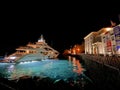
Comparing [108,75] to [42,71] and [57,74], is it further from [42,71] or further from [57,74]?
[42,71]

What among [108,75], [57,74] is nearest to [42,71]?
[57,74]

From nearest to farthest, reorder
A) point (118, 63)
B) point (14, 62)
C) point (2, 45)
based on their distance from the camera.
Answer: point (118, 63)
point (14, 62)
point (2, 45)

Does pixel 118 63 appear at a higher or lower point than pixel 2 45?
lower

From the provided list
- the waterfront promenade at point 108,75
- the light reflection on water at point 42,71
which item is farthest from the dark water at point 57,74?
the waterfront promenade at point 108,75

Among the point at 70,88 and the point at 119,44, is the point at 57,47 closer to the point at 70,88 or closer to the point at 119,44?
the point at 119,44

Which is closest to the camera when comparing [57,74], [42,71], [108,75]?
[108,75]

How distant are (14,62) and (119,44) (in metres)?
26.8

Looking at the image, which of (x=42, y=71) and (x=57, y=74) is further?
(x=42, y=71)

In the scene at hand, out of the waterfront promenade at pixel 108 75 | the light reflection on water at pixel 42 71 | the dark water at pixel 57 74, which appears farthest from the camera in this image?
the light reflection on water at pixel 42 71

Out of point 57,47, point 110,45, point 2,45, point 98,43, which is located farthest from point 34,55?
point 57,47

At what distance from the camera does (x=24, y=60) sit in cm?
3797

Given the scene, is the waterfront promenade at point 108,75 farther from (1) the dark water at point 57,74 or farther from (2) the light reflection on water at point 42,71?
(2) the light reflection on water at point 42,71

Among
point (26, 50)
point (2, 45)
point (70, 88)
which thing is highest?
point (2, 45)

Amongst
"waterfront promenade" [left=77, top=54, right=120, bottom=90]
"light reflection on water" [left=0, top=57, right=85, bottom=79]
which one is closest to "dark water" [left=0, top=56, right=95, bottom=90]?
"light reflection on water" [left=0, top=57, right=85, bottom=79]
